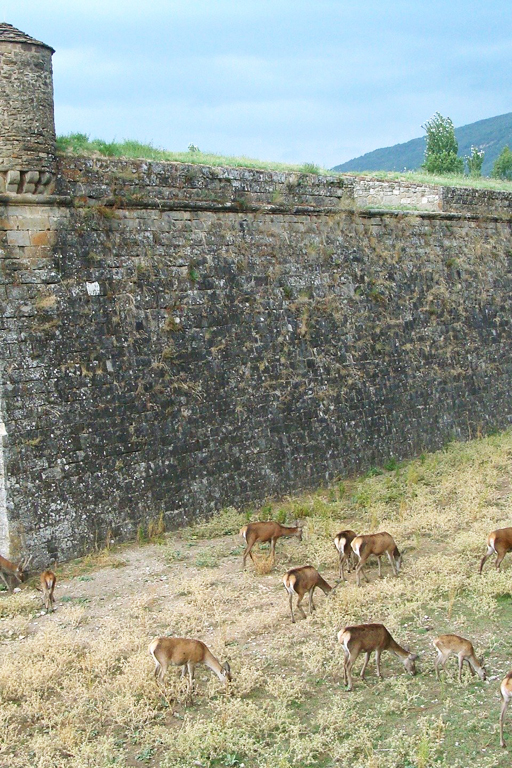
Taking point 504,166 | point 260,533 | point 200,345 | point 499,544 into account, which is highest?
point 504,166

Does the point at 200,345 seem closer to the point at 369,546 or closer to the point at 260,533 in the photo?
the point at 260,533

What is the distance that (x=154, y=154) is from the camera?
1284 centimetres

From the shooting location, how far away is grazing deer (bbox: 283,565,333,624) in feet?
27.7

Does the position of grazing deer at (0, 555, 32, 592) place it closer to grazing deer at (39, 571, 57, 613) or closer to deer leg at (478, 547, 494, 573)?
grazing deer at (39, 571, 57, 613)

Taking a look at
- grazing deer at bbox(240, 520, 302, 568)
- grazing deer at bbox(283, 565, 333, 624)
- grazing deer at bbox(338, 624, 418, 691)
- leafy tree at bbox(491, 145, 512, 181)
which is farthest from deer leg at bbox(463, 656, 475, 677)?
leafy tree at bbox(491, 145, 512, 181)

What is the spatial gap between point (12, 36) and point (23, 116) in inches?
37.9

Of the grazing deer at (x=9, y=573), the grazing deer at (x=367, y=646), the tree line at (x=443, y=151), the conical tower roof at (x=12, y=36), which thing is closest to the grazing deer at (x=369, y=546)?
the grazing deer at (x=367, y=646)

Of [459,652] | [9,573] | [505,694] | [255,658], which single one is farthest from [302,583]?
[9,573]

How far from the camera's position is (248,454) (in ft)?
42.6

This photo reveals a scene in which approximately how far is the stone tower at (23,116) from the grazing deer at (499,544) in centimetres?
695

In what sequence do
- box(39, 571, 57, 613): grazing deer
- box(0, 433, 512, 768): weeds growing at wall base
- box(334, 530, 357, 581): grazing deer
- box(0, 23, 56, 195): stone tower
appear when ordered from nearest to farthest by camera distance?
box(0, 433, 512, 768): weeds growing at wall base, box(39, 571, 57, 613): grazing deer, box(334, 530, 357, 581): grazing deer, box(0, 23, 56, 195): stone tower

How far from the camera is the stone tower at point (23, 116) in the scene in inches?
407

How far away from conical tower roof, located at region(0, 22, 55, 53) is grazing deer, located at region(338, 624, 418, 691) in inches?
315

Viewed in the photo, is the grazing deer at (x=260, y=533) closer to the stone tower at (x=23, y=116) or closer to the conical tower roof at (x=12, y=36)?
the stone tower at (x=23, y=116)
